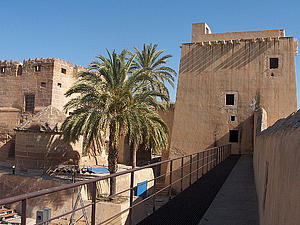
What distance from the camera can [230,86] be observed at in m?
18.1

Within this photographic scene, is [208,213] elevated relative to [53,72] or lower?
lower

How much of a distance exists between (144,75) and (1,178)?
1052cm

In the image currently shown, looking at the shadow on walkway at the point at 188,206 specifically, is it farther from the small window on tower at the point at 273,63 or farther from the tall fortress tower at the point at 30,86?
the tall fortress tower at the point at 30,86

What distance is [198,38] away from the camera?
19.1 m

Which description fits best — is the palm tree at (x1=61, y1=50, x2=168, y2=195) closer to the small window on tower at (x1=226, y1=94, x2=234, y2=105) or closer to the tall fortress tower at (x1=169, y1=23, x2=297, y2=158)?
the tall fortress tower at (x1=169, y1=23, x2=297, y2=158)

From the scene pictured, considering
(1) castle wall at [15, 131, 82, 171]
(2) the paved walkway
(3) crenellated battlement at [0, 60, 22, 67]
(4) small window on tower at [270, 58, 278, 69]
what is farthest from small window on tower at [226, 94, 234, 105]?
(3) crenellated battlement at [0, 60, 22, 67]

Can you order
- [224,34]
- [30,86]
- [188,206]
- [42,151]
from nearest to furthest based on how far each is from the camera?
[188,206] < [42,151] < [224,34] < [30,86]

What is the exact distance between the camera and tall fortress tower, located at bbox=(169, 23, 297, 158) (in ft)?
56.5

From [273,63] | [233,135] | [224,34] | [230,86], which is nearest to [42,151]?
[233,135]

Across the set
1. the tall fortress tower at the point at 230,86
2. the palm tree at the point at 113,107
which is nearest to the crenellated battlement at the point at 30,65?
the tall fortress tower at the point at 230,86

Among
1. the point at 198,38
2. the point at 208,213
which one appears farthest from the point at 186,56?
the point at 208,213

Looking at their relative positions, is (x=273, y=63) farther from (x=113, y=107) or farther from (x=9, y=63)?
(x=9, y=63)

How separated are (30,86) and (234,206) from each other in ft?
74.4

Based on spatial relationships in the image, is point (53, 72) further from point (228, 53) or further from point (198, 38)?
point (228, 53)
